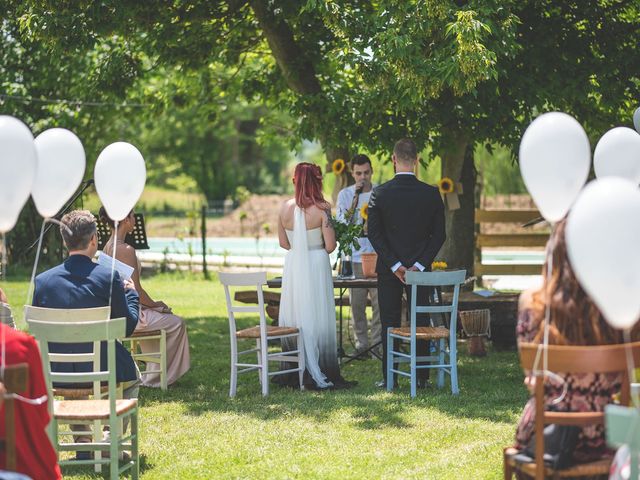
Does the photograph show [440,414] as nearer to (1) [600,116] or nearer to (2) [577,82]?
(2) [577,82]

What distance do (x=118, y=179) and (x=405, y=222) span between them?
283 centimetres

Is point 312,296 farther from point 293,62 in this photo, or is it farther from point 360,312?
point 293,62

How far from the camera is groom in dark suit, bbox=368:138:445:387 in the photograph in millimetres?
7535

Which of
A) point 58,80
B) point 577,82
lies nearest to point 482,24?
point 577,82

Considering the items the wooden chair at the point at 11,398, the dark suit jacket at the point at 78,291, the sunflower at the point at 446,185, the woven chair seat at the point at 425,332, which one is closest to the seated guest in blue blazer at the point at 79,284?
the dark suit jacket at the point at 78,291

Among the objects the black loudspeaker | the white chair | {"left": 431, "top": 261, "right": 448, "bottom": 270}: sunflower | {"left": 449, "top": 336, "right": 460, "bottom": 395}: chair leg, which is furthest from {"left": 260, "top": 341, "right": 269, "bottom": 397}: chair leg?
{"left": 431, "top": 261, "right": 448, "bottom": 270}: sunflower

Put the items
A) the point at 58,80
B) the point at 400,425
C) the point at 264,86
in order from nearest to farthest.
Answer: the point at 400,425
the point at 264,86
the point at 58,80

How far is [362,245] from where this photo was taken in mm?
9352

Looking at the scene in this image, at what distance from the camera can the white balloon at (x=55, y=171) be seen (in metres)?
4.81

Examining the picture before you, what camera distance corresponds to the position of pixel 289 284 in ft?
25.6

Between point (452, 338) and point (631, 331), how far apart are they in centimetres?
317

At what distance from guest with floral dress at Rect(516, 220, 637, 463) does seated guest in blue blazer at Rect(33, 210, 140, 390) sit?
2564 millimetres

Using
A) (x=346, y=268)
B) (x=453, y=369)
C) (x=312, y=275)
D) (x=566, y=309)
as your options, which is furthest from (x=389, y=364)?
(x=566, y=309)

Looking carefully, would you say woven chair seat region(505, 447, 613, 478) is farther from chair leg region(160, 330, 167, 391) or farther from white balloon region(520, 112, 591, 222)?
chair leg region(160, 330, 167, 391)
